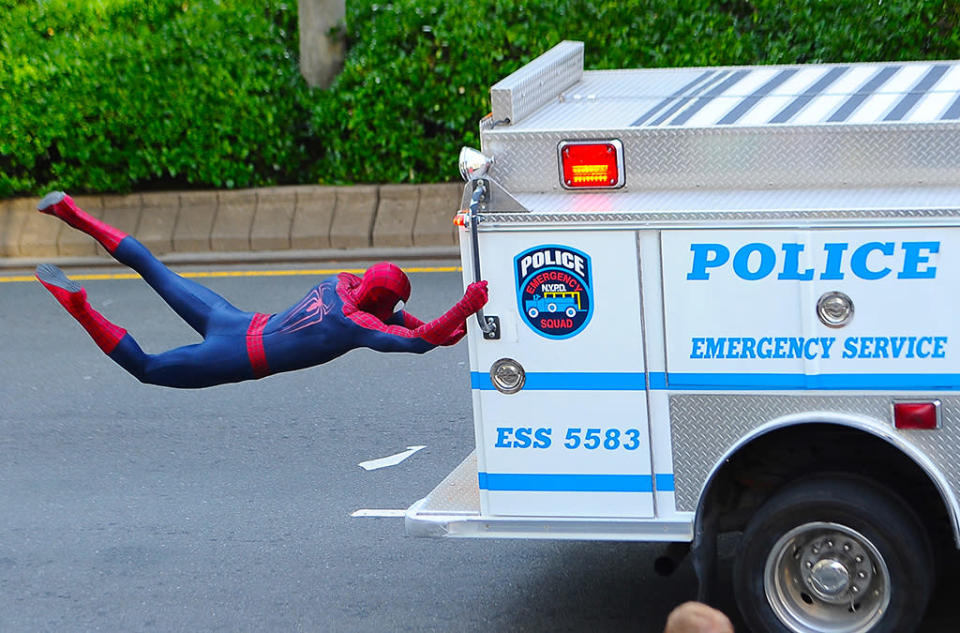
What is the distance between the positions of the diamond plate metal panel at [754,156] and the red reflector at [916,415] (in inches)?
31.7

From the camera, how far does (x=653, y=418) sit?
18.0 ft

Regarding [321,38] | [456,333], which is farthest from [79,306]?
[321,38]

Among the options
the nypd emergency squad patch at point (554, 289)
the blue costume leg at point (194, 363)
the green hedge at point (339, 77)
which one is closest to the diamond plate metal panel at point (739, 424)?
the nypd emergency squad patch at point (554, 289)

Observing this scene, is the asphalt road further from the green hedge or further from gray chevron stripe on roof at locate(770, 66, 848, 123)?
the green hedge

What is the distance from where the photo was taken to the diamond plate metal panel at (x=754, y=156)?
523 centimetres

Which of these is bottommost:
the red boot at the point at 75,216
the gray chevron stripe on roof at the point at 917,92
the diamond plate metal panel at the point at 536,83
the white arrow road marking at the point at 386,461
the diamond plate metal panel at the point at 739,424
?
the white arrow road marking at the point at 386,461

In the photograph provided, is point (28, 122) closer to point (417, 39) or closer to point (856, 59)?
point (417, 39)

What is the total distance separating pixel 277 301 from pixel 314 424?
293cm

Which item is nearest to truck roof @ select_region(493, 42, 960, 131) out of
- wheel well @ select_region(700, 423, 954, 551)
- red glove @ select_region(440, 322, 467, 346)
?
red glove @ select_region(440, 322, 467, 346)

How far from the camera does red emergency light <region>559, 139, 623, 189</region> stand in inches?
217

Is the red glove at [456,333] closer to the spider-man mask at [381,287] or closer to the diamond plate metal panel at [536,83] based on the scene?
the spider-man mask at [381,287]

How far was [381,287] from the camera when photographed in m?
6.05

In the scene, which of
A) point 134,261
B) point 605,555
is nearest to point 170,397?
point 134,261

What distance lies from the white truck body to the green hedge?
7.42 meters
